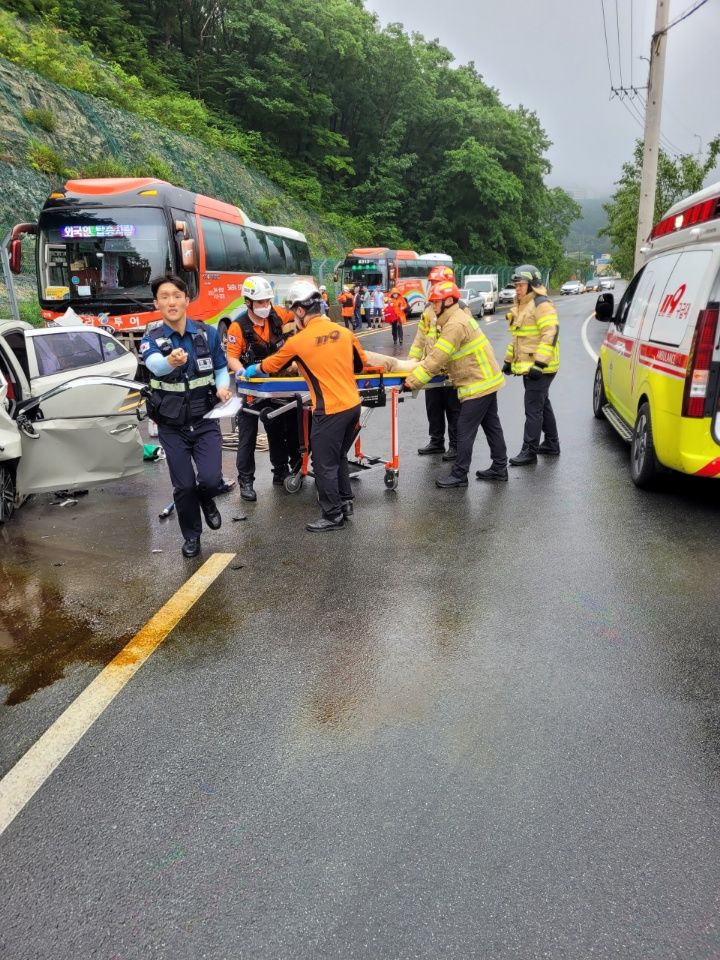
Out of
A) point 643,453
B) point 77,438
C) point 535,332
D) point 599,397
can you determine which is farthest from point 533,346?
point 77,438

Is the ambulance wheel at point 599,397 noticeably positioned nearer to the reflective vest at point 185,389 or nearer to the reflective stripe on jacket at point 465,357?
the reflective stripe on jacket at point 465,357

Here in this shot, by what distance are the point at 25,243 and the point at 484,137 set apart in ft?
145

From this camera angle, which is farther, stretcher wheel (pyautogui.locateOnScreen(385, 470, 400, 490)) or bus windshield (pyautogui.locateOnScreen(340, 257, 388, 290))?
bus windshield (pyautogui.locateOnScreen(340, 257, 388, 290))

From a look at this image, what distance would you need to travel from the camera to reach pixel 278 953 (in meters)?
2.04

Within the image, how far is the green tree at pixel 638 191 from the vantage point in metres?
28.3

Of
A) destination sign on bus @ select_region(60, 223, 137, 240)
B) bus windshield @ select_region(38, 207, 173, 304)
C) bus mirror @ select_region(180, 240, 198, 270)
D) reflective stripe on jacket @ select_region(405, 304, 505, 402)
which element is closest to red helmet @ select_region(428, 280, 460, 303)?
reflective stripe on jacket @ select_region(405, 304, 505, 402)

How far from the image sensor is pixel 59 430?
19.1 feet

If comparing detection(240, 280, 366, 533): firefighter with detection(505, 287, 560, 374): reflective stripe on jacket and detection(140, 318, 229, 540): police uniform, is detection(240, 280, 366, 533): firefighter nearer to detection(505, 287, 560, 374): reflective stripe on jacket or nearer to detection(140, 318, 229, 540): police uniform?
detection(140, 318, 229, 540): police uniform

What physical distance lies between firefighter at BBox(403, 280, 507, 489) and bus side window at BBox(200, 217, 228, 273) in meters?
9.60

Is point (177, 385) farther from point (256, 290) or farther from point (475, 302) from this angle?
point (475, 302)

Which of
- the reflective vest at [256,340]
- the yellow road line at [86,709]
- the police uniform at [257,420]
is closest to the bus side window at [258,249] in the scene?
the police uniform at [257,420]

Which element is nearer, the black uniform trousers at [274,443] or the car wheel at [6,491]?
the car wheel at [6,491]

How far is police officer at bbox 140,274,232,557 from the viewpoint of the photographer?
4871 mm

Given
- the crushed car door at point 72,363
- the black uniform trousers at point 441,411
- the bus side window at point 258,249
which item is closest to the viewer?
the crushed car door at point 72,363
